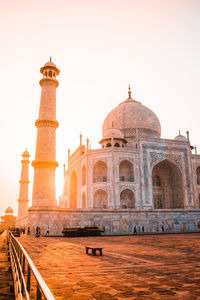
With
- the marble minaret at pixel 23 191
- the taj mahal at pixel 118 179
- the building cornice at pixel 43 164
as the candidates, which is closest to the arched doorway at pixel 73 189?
the taj mahal at pixel 118 179

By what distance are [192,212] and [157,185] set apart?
8417 mm

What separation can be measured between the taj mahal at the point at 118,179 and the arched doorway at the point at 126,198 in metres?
0.10

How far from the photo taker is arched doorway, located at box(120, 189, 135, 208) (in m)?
28.0

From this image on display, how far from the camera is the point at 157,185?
31.4 m

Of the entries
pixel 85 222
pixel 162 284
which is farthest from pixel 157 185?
pixel 162 284

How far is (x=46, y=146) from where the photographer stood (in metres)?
19.1

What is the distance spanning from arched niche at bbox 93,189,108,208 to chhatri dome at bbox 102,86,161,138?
916cm

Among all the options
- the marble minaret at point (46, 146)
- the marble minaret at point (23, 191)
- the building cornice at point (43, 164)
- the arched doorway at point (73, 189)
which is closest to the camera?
the marble minaret at point (46, 146)

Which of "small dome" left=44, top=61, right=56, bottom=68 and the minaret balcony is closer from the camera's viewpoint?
the minaret balcony

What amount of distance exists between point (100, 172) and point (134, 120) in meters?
8.95

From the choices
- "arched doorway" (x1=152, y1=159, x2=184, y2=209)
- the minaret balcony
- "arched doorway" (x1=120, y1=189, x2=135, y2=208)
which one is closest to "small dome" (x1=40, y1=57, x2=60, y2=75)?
the minaret balcony

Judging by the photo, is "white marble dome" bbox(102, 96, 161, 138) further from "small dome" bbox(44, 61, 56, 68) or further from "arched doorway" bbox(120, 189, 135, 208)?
"small dome" bbox(44, 61, 56, 68)

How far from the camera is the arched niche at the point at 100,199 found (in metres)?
27.7

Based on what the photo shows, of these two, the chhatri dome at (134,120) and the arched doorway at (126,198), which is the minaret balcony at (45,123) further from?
the chhatri dome at (134,120)
